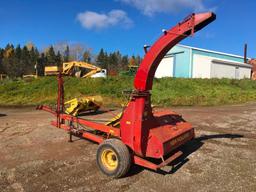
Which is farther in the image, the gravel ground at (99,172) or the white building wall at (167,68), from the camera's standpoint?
the white building wall at (167,68)

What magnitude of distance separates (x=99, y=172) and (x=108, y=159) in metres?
0.29

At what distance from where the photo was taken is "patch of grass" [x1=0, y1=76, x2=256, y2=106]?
16719 millimetres

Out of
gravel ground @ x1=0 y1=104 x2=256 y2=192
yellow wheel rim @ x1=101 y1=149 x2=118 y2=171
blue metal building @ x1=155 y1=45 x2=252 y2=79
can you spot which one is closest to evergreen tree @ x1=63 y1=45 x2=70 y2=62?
blue metal building @ x1=155 y1=45 x2=252 y2=79

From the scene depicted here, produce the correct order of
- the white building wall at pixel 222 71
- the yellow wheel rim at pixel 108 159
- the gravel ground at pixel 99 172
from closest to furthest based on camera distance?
the gravel ground at pixel 99 172, the yellow wheel rim at pixel 108 159, the white building wall at pixel 222 71

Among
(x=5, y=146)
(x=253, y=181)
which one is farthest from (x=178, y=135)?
(x=5, y=146)

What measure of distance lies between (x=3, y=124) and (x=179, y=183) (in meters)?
7.36

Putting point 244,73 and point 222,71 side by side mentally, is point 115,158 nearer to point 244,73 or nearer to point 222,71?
point 222,71

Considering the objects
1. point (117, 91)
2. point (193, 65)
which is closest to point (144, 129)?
point (117, 91)

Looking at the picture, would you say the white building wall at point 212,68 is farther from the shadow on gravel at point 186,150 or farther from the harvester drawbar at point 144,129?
the harvester drawbar at point 144,129

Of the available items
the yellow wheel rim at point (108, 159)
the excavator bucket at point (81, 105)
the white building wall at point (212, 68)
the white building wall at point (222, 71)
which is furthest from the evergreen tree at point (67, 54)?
the yellow wheel rim at point (108, 159)

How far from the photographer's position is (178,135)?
4.75 m

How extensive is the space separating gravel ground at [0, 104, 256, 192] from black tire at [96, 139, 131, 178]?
139 mm

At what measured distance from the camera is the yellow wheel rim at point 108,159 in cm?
435

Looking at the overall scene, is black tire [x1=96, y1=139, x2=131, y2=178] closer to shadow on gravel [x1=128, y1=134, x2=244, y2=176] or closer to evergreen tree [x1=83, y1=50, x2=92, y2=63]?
shadow on gravel [x1=128, y1=134, x2=244, y2=176]
